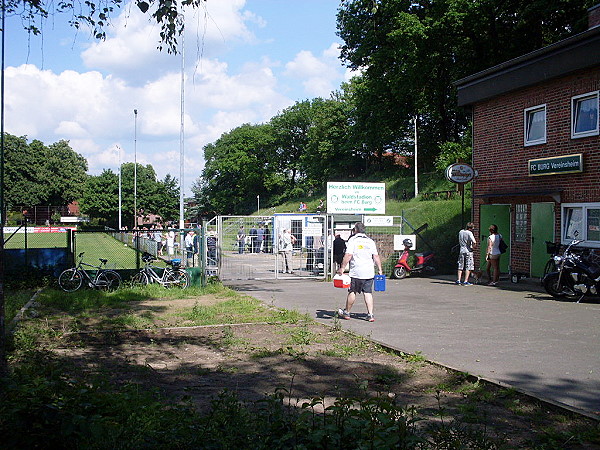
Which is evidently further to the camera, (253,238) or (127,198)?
(127,198)

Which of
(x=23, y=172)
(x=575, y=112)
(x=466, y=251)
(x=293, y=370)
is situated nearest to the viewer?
(x=293, y=370)

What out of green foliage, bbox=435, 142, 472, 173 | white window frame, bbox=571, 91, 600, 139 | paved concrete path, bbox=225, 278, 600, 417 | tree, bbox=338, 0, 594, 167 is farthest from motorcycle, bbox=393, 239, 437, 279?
green foliage, bbox=435, 142, 472, 173

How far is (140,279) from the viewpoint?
1727 cm

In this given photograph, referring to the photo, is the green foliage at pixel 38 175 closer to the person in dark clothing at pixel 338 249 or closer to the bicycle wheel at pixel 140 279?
the bicycle wheel at pixel 140 279

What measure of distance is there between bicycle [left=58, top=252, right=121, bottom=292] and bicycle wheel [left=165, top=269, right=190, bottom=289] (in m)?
1.42

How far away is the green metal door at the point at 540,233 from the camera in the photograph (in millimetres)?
16812

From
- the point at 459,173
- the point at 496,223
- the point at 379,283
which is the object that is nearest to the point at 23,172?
the point at 459,173

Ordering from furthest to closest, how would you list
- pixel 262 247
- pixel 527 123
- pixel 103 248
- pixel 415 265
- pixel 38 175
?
1. pixel 38 175
2. pixel 103 248
3. pixel 415 265
4. pixel 262 247
5. pixel 527 123

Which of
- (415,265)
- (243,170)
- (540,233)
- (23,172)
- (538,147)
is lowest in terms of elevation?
(415,265)

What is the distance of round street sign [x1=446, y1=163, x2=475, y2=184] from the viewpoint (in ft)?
62.1

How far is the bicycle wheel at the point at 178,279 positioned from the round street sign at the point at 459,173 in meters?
8.84

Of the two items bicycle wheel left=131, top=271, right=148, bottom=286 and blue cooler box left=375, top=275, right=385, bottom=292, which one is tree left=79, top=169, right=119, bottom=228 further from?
blue cooler box left=375, top=275, right=385, bottom=292

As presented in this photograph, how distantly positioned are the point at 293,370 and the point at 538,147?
12829 mm

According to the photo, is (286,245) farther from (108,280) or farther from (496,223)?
(496,223)
